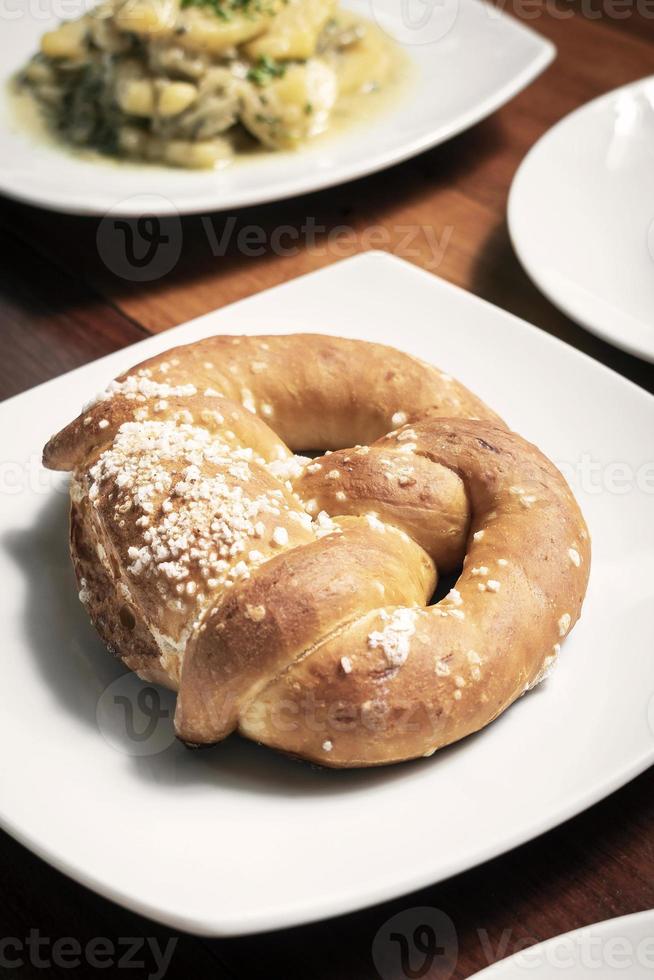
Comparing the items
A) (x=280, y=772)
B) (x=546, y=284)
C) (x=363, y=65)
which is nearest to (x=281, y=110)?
(x=363, y=65)

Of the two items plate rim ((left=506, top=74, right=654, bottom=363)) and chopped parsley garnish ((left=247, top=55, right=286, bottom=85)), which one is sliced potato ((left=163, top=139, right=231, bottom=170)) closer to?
chopped parsley garnish ((left=247, top=55, right=286, bottom=85))

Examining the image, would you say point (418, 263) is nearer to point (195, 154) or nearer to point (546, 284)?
point (546, 284)

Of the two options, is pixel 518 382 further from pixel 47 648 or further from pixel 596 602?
pixel 47 648

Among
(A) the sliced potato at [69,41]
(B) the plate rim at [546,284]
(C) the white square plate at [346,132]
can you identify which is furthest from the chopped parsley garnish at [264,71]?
(B) the plate rim at [546,284]

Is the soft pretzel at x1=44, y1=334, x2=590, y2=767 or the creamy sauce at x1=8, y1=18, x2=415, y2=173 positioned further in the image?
the creamy sauce at x1=8, y1=18, x2=415, y2=173

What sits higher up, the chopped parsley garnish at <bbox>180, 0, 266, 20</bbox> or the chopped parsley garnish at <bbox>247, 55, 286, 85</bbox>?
the chopped parsley garnish at <bbox>180, 0, 266, 20</bbox>

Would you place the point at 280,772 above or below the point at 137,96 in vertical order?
below

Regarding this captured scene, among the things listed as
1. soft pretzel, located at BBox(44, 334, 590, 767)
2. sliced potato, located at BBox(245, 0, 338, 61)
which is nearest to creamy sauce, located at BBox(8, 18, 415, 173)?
sliced potato, located at BBox(245, 0, 338, 61)
